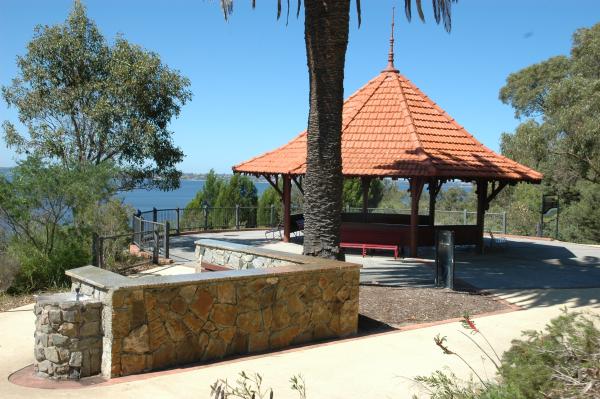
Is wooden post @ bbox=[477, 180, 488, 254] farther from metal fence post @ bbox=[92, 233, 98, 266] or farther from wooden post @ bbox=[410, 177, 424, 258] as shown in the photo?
metal fence post @ bbox=[92, 233, 98, 266]

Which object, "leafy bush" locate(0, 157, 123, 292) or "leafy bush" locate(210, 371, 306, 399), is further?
"leafy bush" locate(0, 157, 123, 292)

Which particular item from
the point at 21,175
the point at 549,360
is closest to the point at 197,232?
the point at 21,175

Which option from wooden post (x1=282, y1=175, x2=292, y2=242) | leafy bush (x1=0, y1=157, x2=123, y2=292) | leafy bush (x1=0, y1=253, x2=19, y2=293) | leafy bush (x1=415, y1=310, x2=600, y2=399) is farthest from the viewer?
wooden post (x1=282, y1=175, x2=292, y2=242)

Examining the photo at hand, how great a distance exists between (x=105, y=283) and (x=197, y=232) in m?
18.0

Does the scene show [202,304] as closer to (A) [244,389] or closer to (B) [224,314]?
(B) [224,314]

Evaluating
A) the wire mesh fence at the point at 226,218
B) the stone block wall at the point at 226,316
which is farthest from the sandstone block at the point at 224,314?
the wire mesh fence at the point at 226,218

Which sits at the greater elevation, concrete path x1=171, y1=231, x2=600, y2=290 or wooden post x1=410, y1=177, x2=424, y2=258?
wooden post x1=410, y1=177, x2=424, y2=258

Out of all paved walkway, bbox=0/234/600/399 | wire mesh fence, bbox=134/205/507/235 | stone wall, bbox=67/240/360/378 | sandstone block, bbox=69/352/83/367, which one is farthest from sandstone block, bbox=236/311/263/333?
wire mesh fence, bbox=134/205/507/235

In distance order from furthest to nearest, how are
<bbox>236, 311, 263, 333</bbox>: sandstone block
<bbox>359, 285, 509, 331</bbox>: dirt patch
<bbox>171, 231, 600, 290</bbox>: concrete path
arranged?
<bbox>171, 231, 600, 290</bbox>: concrete path < <bbox>359, 285, 509, 331</bbox>: dirt patch < <bbox>236, 311, 263, 333</bbox>: sandstone block

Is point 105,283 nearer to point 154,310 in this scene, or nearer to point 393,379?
point 154,310

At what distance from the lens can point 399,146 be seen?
63.4 feet

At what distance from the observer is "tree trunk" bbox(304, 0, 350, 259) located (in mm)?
11023

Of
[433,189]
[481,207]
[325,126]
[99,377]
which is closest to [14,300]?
[99,377]

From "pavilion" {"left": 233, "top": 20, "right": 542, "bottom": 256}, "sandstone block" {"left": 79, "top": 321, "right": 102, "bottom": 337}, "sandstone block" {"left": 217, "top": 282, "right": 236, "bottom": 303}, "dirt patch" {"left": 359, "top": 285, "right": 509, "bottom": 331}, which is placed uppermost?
"pavilion" {"left": 233, "top": 20, "right": 542, "bottom": 256}
